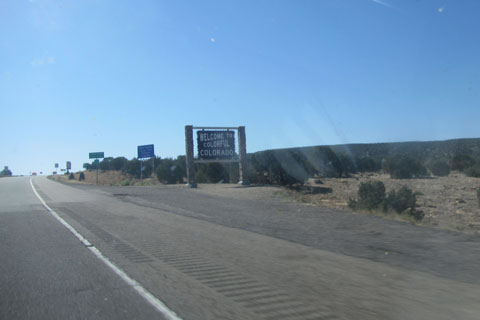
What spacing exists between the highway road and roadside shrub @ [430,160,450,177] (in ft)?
135

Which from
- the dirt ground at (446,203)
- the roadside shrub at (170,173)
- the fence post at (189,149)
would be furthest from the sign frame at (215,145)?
the roadside shrub at (170,173)

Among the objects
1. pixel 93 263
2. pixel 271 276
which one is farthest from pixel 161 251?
pixel 271 276

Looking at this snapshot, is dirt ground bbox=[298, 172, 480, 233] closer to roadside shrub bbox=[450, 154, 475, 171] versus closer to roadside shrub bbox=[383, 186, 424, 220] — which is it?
roadside shrub bbox=[383, 186, 424, 220]

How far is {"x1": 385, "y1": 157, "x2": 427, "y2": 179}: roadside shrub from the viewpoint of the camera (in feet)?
166

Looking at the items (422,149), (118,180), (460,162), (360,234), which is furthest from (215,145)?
(422,149)

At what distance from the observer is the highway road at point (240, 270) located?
6410 mm

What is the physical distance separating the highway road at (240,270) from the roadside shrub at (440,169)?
135 feet

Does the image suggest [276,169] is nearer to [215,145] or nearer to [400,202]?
[215,145]

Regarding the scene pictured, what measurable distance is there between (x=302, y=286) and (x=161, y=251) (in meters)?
4.45

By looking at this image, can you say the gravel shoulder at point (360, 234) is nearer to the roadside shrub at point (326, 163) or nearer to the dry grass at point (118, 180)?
the dry grass at point (118, 180)

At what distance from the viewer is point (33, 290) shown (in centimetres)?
757

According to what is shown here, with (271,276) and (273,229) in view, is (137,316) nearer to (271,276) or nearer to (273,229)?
(271,276)

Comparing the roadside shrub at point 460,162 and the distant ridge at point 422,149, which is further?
the distant ridge at point 422,149

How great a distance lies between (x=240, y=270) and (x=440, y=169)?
164 ft
